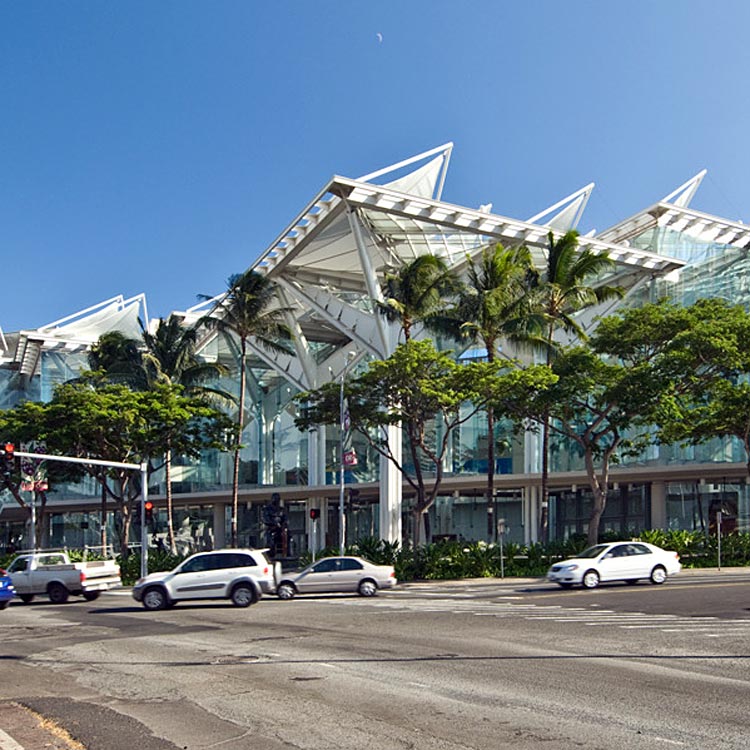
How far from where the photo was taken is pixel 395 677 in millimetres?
12969

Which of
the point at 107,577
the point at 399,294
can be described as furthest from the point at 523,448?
the point at 107,577

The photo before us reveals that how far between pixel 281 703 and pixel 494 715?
2518 mm

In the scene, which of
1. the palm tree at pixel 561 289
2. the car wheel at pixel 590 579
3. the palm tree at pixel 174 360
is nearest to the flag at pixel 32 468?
the palm tree at pixel 174 360

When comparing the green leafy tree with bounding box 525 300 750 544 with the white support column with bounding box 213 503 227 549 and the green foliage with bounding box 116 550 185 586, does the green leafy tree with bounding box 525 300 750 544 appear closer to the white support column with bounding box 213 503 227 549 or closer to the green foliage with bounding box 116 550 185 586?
the green foliage with bounding box 116 550 185 586

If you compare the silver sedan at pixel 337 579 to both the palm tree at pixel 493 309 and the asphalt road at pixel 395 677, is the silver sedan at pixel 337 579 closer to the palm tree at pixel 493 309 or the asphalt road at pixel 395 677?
the asphalt road at pixel 395 677

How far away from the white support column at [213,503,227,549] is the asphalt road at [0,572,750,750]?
4596 cm

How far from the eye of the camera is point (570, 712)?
10.2 meters

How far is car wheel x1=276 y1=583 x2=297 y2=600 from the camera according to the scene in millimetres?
30375

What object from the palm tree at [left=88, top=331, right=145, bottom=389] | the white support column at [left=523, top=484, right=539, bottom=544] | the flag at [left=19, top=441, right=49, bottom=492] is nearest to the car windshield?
the flag at [left=19, top=441, right=49, bottom=492]

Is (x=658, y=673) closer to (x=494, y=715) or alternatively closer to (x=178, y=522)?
(x=494, y=715)

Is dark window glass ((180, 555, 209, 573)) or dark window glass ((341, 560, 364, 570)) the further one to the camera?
dark window glass ((341, 560, 364, 570))

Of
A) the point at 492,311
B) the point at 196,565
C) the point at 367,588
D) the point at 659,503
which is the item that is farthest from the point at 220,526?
the point at 196,565

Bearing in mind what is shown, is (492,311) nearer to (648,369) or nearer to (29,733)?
(648,369)

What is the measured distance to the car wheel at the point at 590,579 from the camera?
100 ft
